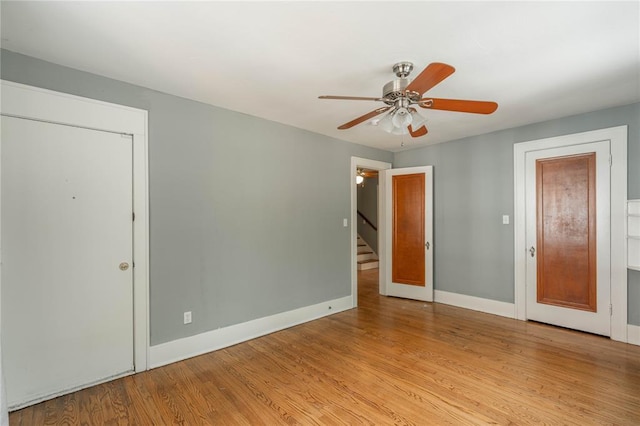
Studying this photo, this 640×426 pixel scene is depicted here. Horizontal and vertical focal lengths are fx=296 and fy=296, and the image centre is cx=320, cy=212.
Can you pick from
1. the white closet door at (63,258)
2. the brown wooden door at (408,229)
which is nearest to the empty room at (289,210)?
the white closet door at (63,258)

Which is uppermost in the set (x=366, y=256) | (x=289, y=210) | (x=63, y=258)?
(x=289, y=210)

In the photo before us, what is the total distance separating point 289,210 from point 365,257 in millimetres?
4470

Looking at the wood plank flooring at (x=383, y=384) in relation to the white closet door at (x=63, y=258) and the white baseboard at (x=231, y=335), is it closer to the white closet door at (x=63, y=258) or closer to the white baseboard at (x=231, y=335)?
the white baseboard at (x=231, y=335)

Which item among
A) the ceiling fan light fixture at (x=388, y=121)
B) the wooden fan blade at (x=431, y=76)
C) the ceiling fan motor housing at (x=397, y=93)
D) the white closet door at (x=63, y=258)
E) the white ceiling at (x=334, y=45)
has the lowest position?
the white closet door at (x=63, y=258)

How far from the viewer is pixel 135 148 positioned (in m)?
2.58

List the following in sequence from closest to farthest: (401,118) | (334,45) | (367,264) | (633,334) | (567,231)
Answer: (334,45), (401,118), (633,334), (567,231), (367,264)

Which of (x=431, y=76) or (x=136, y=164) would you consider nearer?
(x=431, y=76)

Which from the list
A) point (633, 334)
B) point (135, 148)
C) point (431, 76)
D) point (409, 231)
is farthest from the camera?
point (409, 231)

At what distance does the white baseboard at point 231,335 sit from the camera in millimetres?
2715

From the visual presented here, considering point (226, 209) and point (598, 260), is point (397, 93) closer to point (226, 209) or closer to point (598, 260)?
point (226, 209)

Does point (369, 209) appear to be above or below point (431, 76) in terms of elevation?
below

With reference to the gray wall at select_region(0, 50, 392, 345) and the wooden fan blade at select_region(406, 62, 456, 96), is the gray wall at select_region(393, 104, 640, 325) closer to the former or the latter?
the gray wall at select_region(0, 50, 392, 345)

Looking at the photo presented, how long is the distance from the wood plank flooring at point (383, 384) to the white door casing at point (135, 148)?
17.4 inches

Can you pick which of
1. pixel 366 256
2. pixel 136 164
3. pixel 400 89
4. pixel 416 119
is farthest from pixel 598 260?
pixel 366 256
